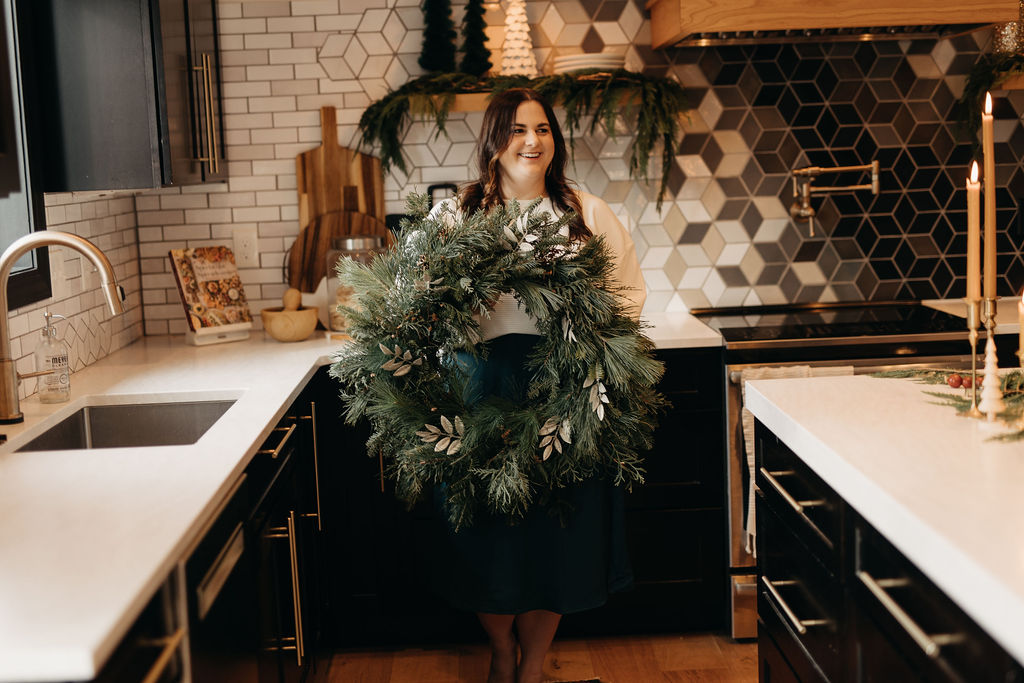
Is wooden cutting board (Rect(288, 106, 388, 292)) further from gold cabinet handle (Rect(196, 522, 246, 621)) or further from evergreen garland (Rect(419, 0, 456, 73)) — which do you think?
gold cabinet handle (Rect(196, 522, 246, 621))

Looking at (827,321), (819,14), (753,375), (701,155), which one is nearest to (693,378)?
(753,375)

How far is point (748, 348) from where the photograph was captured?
3137mm

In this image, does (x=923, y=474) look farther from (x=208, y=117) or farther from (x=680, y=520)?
(x=208, y=117)

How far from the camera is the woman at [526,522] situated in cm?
254

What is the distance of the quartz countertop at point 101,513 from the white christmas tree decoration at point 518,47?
1.35 meters

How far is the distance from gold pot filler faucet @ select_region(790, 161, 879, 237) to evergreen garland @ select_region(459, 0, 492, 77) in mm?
1197

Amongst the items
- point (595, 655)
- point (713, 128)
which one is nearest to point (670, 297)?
point (713, 128)

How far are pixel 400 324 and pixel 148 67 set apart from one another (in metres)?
0.99

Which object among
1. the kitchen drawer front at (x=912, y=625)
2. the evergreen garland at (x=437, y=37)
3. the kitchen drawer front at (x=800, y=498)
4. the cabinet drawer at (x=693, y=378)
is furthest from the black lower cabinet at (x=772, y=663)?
the evergreen garland at (x=437, y=37)

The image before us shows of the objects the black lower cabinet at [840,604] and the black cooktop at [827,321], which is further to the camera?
the black cooktop at [827,321]

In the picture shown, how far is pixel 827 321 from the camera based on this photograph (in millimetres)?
3443

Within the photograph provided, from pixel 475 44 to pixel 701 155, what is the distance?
0.91 m

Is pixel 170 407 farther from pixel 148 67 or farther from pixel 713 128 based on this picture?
pixel 713 128

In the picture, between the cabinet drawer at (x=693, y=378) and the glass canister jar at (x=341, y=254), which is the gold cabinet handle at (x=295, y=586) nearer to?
the glass canister jar at (x=341, y=254)
